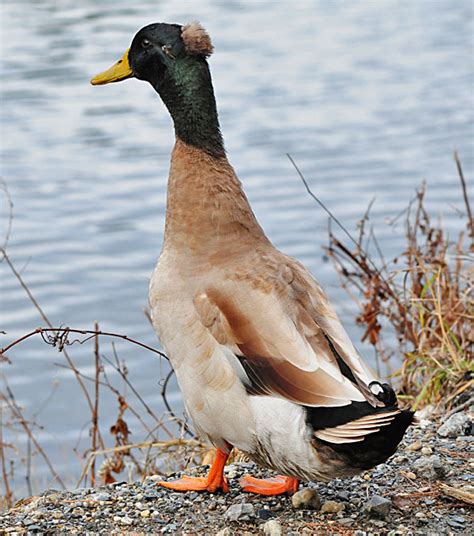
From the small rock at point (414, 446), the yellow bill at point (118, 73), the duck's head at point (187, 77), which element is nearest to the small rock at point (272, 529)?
the small rock at point (414, 446)

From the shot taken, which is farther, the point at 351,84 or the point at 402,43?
the point at 402,43

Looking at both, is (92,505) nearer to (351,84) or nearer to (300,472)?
(300,472)

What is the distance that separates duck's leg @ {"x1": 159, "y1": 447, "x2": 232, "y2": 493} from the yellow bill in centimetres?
169

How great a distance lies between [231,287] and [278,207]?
20.4 ft

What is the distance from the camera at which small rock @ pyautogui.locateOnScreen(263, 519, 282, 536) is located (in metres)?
3.98

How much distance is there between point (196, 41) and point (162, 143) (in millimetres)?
7789

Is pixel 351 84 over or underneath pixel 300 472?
over

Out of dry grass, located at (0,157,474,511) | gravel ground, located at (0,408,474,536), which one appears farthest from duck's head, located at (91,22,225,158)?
gravel ground, located at (0,408,474,536)

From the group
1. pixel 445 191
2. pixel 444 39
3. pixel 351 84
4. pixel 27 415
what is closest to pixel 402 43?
pixel 444 39

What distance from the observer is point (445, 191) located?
1041cm

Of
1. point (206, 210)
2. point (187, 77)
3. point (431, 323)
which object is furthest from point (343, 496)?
point (431, 323)

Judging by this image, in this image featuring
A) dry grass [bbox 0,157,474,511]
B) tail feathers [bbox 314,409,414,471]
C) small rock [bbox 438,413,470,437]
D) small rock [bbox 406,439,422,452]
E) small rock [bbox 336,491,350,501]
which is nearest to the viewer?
tail feathers [bbox 314,409,414,471]

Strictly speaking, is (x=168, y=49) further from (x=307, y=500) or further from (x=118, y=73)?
(x=307, y=500)

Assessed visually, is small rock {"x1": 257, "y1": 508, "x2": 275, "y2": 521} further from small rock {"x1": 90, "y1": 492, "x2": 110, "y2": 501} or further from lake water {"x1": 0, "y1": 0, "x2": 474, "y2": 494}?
lake water {"x1": 0, "y1": 0, "x2": 474, "y2": 494}
